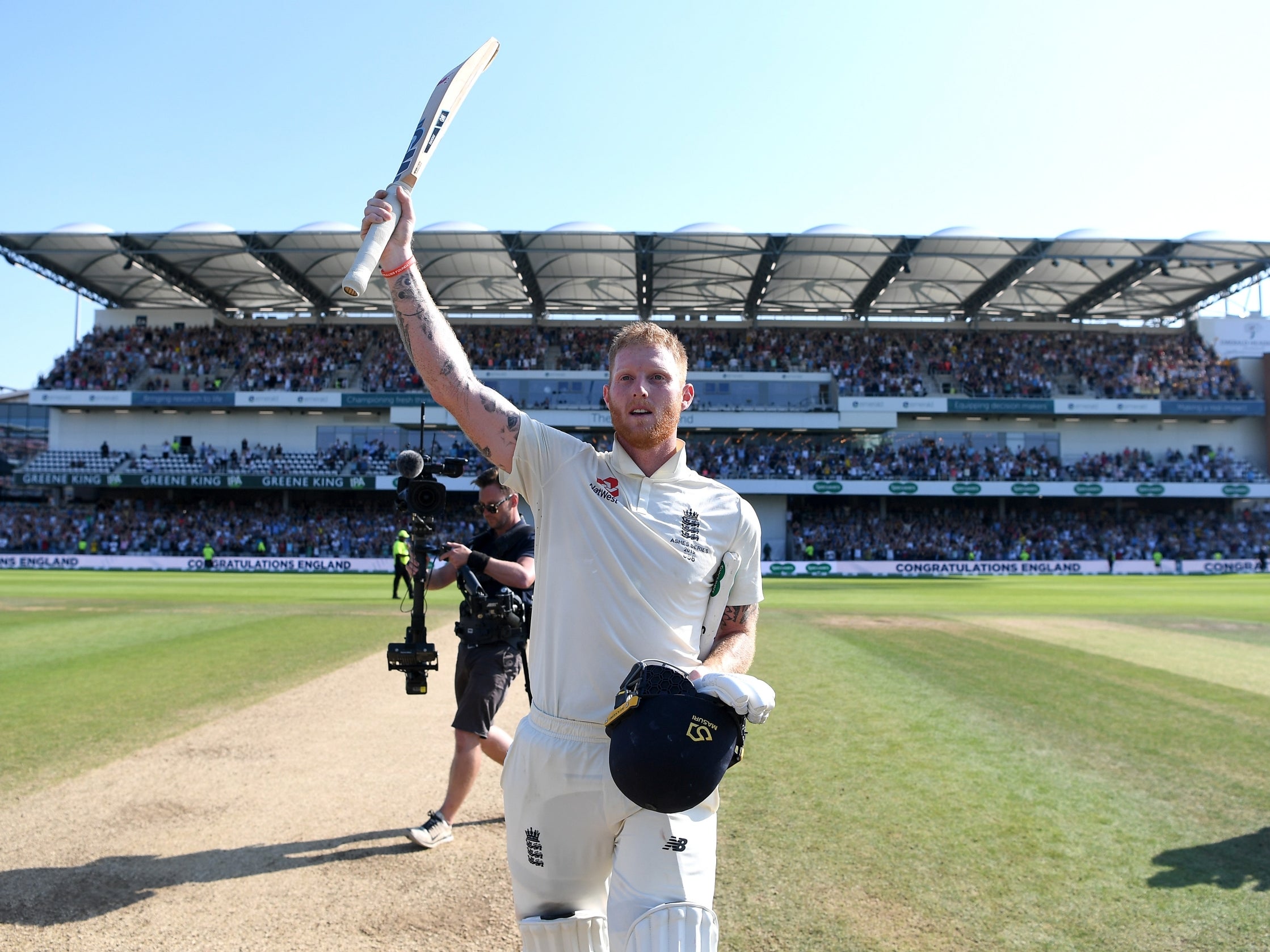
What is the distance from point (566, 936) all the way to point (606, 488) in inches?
55.8

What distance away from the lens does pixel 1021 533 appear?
48.1 metres

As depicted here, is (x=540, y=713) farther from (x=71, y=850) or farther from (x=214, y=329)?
(x=214, y=329)

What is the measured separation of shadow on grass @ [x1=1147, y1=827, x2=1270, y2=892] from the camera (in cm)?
477

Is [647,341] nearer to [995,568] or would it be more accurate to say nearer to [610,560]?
[610,560]

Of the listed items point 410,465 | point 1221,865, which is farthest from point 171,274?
point 1221,865

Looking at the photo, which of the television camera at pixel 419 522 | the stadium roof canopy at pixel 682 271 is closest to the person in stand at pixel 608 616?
the television camera at pixel 419 522

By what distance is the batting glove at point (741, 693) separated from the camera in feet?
8.21

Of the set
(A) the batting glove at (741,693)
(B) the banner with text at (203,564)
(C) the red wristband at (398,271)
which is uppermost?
(C) the red wristband at (398,271)

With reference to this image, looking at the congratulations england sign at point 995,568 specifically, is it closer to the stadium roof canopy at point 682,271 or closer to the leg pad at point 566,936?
the stadium roof canopy at point 682,271

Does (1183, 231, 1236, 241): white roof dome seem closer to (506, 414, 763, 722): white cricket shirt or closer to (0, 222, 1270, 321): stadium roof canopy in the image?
(0, 222, 1270, 321): stadium roof canopy

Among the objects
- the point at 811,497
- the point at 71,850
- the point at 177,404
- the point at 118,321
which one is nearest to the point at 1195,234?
the point at 811,497

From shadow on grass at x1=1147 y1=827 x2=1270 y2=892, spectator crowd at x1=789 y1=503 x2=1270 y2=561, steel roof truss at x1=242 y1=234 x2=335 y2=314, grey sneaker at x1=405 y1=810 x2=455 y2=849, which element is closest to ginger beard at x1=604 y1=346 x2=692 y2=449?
grey sneaker at x1=405 y1=810 x2=455 y2=849

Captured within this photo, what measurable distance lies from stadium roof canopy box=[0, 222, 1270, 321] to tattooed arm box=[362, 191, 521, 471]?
4129cm

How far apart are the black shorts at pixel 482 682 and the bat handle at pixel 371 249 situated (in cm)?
345
